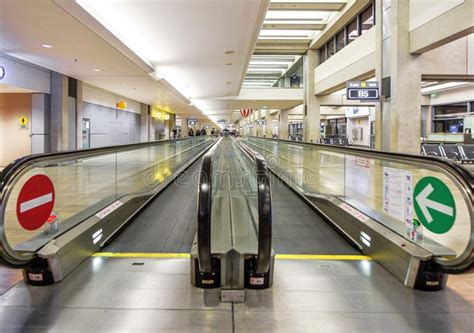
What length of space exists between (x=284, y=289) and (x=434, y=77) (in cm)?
1192

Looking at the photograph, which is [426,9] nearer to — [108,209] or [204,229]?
[108,209]

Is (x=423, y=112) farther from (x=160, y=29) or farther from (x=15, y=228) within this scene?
(x=15, y=228)

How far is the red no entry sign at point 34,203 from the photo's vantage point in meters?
2.93

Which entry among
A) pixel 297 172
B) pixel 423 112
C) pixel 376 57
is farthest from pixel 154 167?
pixel 423 112

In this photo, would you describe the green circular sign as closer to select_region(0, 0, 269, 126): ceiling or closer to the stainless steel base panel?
the stainless steel base panel

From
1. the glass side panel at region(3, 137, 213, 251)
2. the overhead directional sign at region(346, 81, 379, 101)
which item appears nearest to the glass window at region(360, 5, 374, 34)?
the overhead directional sign at region(346, 81, 379, 101)

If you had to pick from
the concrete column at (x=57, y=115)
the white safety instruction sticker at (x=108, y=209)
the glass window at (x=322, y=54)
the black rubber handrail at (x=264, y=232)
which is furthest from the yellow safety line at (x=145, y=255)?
the glass window at (x=322, y=54)

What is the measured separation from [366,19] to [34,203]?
55.1 feet

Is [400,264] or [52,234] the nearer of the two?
[400,264]

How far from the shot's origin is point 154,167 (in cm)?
900

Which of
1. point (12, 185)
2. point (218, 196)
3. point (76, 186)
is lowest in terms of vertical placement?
point (76, 186)

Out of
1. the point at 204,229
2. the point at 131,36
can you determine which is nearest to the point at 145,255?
the point at 204,229

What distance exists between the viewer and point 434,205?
9.77 feet

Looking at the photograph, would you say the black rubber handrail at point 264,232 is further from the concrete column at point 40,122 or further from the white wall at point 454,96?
the white wall at point 454,96
